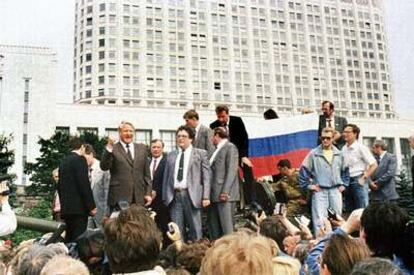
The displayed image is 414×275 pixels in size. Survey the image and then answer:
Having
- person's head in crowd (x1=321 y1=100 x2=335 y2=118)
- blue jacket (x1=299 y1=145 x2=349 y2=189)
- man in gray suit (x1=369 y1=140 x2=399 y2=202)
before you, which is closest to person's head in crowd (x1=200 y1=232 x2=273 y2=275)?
blue jacket (x1=299 y1=145 x2=349 y2=189)

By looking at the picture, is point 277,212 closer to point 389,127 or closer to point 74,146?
point 74,146

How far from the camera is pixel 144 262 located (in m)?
2.79

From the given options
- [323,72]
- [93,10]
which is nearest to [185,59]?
[93,10]

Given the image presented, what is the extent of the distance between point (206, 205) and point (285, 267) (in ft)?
14.3

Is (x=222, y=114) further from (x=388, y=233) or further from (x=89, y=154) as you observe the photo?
(x=388, y=233)

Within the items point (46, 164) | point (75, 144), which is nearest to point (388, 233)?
point (75, 144)

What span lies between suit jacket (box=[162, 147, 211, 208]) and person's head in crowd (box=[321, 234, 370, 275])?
183 inches

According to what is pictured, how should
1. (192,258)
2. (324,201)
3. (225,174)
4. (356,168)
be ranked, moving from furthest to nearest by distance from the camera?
(356,168)
(324,201)
(225,174)
(192,258)

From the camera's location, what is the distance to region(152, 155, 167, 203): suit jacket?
8.36 meters

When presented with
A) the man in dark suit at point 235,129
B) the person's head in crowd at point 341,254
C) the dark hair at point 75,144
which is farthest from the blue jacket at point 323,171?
the person's head in crowd at point 341,254

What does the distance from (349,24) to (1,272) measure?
386 ft

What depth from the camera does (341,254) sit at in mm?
3027

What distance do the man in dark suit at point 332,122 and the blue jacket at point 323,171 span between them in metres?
1.42

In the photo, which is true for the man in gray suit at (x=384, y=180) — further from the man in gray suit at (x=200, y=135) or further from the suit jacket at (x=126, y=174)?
the suit jacket at (x=126, y=174)
